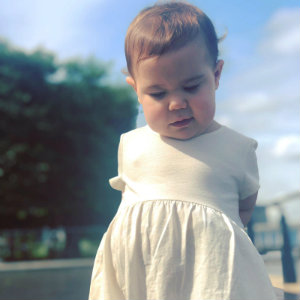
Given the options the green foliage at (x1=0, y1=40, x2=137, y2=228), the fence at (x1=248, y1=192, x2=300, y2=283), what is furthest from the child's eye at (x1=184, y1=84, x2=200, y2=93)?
the green foliage at (x1=0, y1=40, x2=137, y2=228)

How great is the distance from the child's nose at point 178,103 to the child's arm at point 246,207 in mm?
379

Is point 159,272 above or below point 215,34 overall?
below

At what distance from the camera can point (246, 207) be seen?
1655 mm

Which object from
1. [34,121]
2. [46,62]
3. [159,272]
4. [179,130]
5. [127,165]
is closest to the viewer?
[159,272]

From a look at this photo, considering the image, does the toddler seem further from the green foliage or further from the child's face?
the green foliage

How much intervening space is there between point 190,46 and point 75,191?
649 inches

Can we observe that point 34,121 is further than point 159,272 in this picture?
Yes

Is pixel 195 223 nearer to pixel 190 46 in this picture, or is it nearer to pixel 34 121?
pixel 190 46

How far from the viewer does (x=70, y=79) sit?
763 inches

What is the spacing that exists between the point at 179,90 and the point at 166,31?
0.54 feet

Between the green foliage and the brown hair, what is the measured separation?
16028 mm

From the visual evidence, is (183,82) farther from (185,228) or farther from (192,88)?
(185,228)

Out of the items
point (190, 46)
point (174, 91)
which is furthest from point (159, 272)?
point (190, 46)

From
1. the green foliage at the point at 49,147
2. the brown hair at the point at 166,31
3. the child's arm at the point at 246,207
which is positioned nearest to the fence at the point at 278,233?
the child's arm at the point at 246,207
